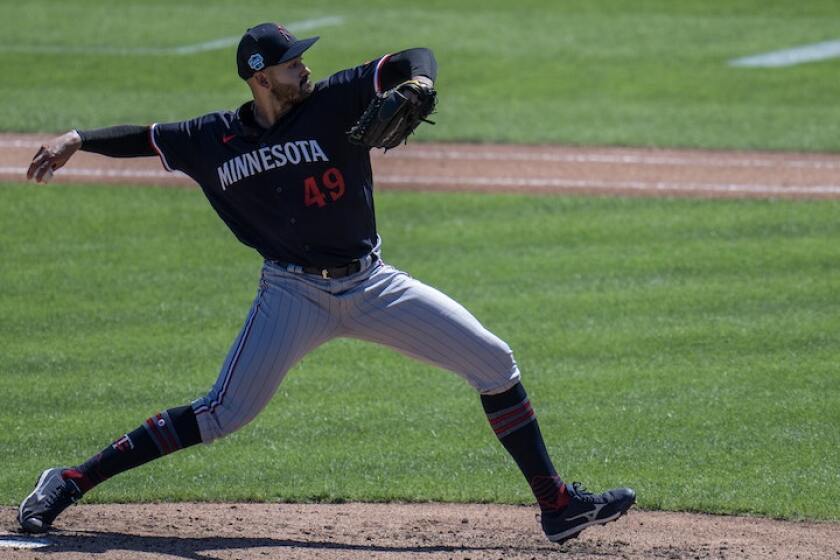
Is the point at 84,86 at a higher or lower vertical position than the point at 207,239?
higher

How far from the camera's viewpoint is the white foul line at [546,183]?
36.8ft

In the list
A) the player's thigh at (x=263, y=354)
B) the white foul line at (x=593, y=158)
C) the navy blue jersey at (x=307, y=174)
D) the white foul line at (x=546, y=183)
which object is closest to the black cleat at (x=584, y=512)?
the player's thigh at (x=263, y=354)

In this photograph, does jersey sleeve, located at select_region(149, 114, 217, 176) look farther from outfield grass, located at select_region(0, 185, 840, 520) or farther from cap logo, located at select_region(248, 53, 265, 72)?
outfield grass, located at select_region(0, 185, 840, 520)

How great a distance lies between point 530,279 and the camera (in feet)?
29.9

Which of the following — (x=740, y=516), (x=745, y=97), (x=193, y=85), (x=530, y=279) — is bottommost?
(x=740, y=516)

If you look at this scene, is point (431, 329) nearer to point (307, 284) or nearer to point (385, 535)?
point (307, 284)

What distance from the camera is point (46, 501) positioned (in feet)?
16.4

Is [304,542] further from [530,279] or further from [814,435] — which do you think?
[530,279]

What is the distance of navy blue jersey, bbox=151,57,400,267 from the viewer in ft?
15.9

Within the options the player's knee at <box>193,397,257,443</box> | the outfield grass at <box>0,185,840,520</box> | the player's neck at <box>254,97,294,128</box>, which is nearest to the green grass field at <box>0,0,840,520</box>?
the outfield grass at <box>0,185,840,520</box>

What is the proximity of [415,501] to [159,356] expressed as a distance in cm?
248

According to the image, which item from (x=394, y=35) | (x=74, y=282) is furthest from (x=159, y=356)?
(x=394, y=35)

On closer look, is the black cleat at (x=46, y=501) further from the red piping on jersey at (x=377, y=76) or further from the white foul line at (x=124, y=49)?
the white foul line at (x=124, y=49)

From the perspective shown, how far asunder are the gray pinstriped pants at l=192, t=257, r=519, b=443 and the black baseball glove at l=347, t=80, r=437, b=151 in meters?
0.53
